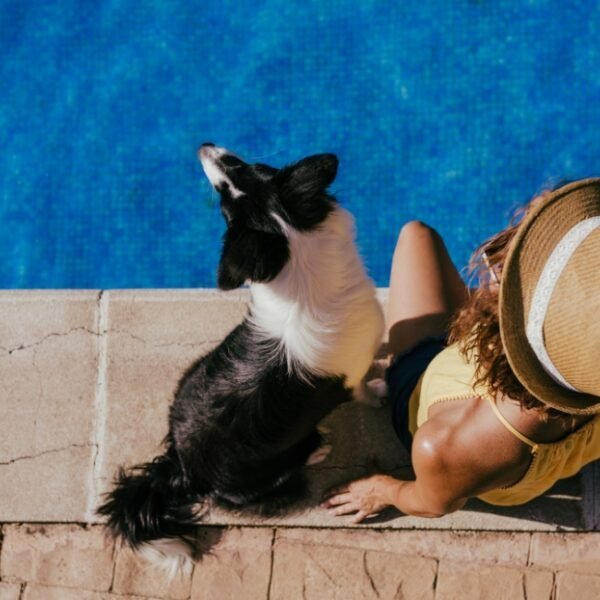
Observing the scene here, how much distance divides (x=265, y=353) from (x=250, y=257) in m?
0.38

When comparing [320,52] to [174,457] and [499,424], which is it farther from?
[499,424]

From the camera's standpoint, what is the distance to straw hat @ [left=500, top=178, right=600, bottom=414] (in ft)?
4.12

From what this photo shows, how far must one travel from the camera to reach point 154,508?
257 centimetres

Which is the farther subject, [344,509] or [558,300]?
[344,509]

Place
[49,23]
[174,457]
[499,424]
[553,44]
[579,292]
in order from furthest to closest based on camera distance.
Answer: [49,23] < [553,44] < [174,457] < [499,424] < [579,292]

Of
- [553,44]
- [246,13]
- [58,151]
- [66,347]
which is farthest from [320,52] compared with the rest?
[66,347]

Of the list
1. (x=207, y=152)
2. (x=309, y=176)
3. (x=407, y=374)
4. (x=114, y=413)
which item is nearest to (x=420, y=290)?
(x=407, y=374)

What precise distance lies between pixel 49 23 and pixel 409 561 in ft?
12.5

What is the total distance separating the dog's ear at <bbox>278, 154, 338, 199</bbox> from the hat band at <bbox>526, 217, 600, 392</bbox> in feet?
3.79

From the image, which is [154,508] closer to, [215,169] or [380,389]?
[380,389]

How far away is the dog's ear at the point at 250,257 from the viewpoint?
2.18 meters

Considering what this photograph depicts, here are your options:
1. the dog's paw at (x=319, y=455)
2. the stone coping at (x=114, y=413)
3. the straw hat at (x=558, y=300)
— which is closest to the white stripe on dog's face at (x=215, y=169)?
the stone coping at (x=114, y=413)

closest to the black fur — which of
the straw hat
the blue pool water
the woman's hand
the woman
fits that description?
the woman's hand

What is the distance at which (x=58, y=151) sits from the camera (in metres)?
4.26
